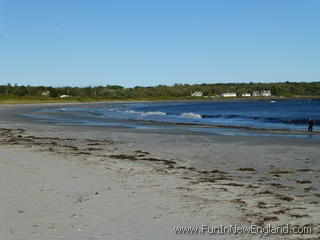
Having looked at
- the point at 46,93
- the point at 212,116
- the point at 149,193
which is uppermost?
the point at 46,93

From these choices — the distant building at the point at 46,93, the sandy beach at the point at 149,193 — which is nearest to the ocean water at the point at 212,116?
the sandy beach at the point at 149,193

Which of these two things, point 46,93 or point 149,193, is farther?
point 46,93

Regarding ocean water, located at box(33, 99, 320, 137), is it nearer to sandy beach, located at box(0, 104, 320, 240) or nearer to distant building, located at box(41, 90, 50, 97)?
sandy beach, located at box(0, 104, 320, 240)

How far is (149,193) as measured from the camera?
10055 millimetres

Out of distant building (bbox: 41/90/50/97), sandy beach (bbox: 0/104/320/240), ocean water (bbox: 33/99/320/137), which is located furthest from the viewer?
distant building (bbox: 41/90/50/97)

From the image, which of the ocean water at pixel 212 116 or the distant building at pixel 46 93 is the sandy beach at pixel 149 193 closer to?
the ocean water at pixel 212 116

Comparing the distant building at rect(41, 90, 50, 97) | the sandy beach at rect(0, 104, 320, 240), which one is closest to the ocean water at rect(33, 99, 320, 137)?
the sandy beach at rect(0, 104, 320, 240)

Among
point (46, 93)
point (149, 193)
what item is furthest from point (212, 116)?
point (46, 93)

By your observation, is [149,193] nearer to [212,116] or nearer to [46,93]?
[212,116]

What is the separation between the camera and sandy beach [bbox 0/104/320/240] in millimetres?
7418

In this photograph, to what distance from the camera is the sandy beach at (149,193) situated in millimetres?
7418

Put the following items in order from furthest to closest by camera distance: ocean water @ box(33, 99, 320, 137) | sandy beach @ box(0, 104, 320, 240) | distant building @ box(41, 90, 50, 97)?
distant building @ box(41, 90, 50, 97)
ocean water @ box(33, 99, 320, 137)
sandy beach @ box(0, 104, 320, 240)

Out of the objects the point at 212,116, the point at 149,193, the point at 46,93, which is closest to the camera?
the point at 149,193

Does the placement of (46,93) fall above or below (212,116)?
above
